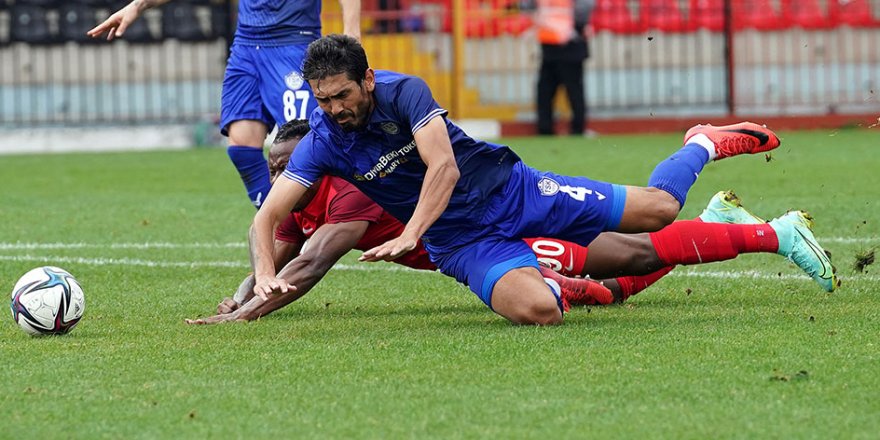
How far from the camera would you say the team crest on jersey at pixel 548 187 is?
648cm

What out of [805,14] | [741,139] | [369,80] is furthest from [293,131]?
[805,14]

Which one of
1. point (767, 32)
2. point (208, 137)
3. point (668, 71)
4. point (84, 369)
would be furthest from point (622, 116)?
point (84, 369)

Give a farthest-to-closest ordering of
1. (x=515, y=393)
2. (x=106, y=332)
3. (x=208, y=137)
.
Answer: (x=208, y=137) → (x=106, y=332) → (x=515, y=393)

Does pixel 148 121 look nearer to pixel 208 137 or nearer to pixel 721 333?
pixel 208 137

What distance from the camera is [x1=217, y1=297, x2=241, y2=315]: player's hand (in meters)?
6.74

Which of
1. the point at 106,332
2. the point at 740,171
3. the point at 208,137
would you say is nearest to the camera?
the point at 106,332

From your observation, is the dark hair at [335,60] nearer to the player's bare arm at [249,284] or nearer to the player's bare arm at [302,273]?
the player's bare arm at [302,273]

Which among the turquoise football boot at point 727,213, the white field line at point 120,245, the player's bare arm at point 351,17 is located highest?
the player's bare arm at point 351,17

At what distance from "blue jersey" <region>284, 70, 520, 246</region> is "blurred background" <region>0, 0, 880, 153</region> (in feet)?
44.9

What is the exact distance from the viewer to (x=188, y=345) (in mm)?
5848

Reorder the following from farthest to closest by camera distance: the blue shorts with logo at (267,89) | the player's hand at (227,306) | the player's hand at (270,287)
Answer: the blue shorts with logo at (267,89) < the player's hand at (227,306) < the player's hand at (270,287)

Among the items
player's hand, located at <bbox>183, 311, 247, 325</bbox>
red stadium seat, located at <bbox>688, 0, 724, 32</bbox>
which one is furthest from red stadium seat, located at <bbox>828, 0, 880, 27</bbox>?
player's hand, located at <bbox>183, 311, 247, 325</bbox>

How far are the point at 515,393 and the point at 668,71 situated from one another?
54.2 feet

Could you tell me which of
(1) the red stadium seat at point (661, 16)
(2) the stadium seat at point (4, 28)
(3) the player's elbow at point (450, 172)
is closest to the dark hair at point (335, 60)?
(3) the player's elbow at point (450, 172)
